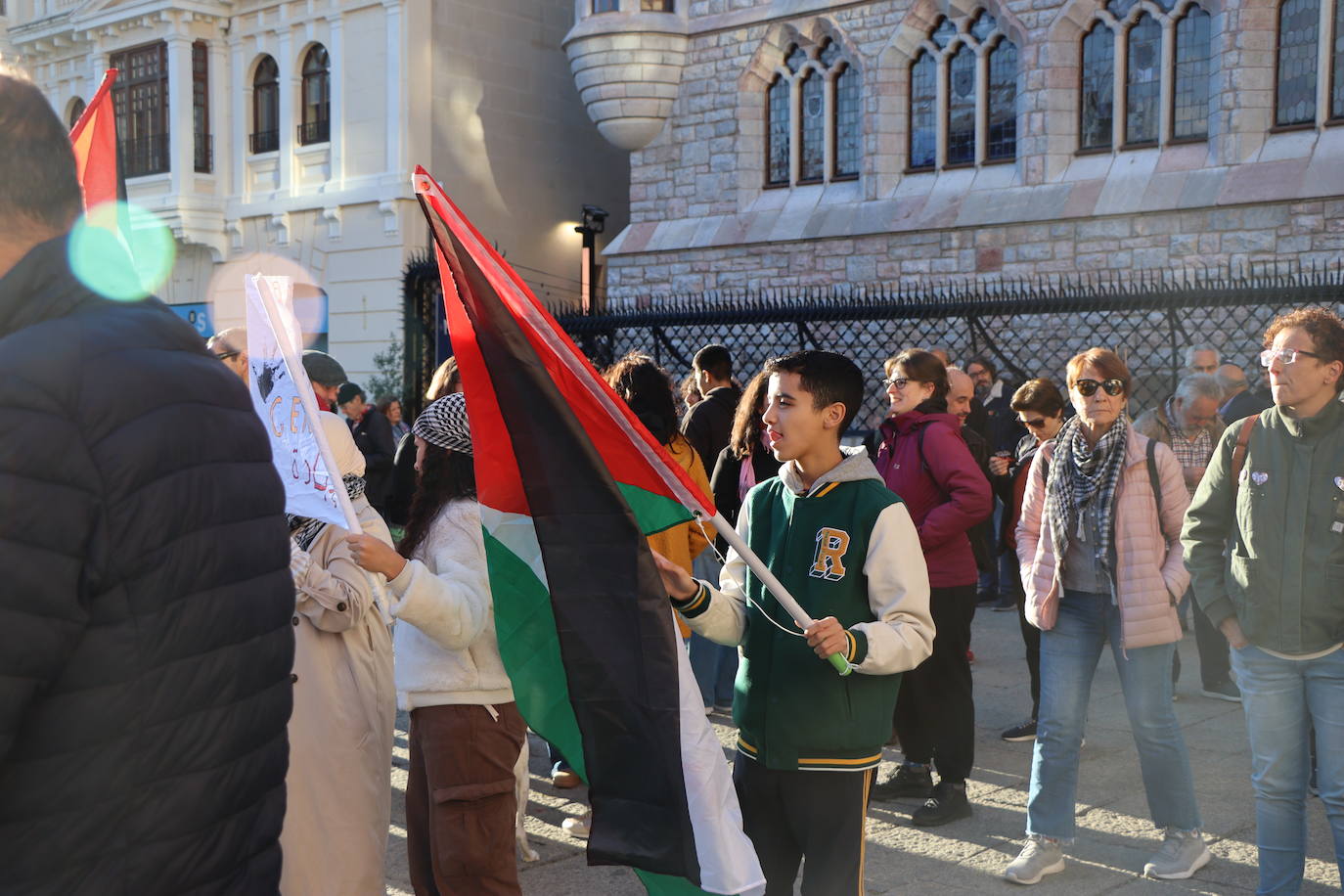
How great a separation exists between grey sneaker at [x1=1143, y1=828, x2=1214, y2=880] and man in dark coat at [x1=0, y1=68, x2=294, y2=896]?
12.2ft

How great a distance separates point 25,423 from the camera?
154 centimetres

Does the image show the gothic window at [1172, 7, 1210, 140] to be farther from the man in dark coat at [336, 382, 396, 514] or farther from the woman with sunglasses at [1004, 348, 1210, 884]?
the woman with sunglasses at [1004, 348, 1210, 884]

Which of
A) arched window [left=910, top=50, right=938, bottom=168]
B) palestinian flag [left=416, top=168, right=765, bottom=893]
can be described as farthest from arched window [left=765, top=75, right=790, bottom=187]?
palestinian flag [left=416, top=168, right=765, bottom=893]

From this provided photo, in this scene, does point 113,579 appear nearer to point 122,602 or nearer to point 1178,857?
point 122,602

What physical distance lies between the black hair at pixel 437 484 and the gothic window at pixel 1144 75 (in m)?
14.4

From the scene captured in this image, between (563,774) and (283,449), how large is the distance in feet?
9.08

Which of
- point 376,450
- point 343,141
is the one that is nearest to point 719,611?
point 376,450

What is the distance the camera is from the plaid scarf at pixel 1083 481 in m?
4.87

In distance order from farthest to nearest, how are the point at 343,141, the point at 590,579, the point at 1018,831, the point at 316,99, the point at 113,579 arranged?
the point at 316,99 → the point at 343,141 → the point at 1018,831 → the point at 590,579 → the point at 113,579

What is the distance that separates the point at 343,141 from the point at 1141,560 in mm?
19772

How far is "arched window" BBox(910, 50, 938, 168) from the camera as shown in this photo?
59.2ft

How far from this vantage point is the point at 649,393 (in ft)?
18.9

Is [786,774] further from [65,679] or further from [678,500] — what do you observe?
[65,679]

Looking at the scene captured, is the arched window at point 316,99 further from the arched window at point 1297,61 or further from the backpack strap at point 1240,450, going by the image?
the backpack strap at point 1240,450
